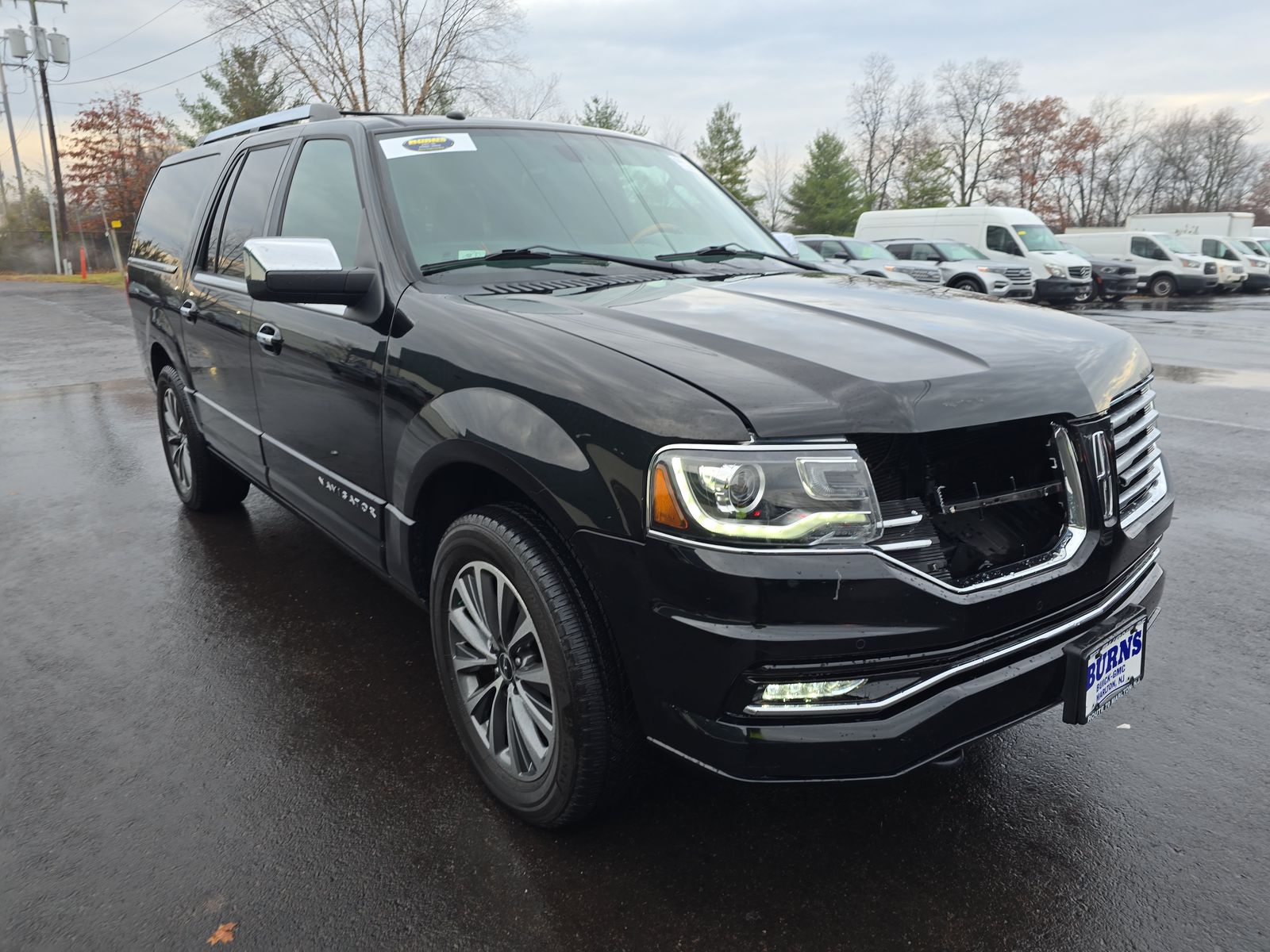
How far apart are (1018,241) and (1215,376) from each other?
12999mm

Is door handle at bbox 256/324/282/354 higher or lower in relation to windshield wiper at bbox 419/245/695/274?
lower

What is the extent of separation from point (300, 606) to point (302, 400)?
1149 millimetres

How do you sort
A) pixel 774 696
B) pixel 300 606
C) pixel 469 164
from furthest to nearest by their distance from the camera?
pixel 300 606 < pixel 469 164 < pixel 774 696

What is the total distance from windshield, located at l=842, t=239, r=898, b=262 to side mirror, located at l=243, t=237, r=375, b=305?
17.7 meters

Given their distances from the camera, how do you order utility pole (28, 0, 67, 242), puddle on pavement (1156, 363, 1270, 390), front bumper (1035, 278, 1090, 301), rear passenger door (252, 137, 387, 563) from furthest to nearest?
1. utility pole (28, 0, 67, 242)
2. front bumper (1035, 278, 1090, 301)
3. puddle on pavement (1156, 363, 1270, 390)
4. rear passenger door (252, 137, 387, 563)

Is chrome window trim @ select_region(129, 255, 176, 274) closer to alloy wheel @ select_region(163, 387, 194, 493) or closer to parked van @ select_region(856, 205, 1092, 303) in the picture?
alloy wheel @ select_region(163, 387, 194, 493)

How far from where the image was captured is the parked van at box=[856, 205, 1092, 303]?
71.6 feet

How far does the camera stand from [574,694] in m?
2.19

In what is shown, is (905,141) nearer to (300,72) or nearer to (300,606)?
(300,72)

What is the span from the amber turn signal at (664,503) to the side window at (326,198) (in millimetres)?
1702

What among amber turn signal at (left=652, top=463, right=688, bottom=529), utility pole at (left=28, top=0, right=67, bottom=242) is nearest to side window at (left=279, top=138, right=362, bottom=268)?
amber turn signal at (left=652, top=463, right=688, bottom=529)

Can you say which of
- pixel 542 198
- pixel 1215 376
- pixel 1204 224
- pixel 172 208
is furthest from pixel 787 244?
pixel 1204 224

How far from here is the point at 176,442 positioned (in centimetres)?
545

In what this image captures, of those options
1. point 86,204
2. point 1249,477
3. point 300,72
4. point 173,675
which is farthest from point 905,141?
point 173,675
